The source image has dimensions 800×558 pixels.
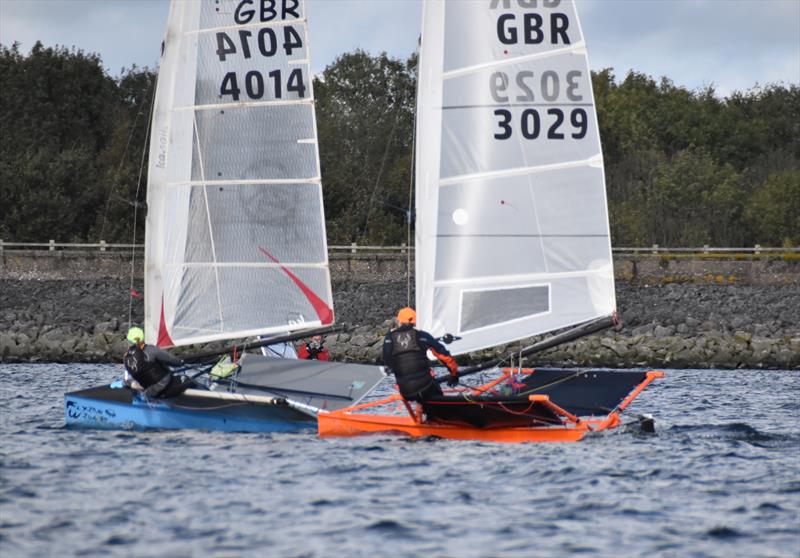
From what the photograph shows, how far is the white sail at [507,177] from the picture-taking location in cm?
1644

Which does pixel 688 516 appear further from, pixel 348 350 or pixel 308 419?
pixel 348 350

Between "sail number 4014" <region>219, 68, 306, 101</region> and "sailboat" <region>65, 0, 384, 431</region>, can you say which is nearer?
"sailboat" <region>65, 0, 384, 431</region>

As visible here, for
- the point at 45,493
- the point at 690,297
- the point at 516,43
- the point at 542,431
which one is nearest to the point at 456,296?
the point at 542,431

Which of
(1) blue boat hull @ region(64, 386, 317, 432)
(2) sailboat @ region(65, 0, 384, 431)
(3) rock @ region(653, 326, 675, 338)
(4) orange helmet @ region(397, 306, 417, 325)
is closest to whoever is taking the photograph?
(4) orange helmet @ region(397, 306, 417, 325)

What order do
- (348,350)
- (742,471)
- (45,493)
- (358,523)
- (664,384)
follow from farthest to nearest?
(348,350), (664,384), (742,471), (45,493), (358,523)

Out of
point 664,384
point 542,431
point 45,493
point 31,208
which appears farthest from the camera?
point 31,208

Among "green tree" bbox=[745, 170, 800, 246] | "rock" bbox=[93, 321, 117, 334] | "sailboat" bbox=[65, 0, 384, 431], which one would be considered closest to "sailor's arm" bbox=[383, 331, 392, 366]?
"sailboat" bbox=[65, 0, 384, 431]

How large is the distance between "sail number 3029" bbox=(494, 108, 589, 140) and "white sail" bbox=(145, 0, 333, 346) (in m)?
2.83

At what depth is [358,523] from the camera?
38.7ft

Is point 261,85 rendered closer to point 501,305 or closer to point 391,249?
point 501,305

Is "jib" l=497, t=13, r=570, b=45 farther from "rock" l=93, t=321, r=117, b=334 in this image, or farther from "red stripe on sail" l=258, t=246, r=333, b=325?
"rock" l=93, t=321, r=117, b=334

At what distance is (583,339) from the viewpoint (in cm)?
3522

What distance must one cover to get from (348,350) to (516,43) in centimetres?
1933

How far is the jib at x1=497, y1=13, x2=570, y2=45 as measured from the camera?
1650cm
